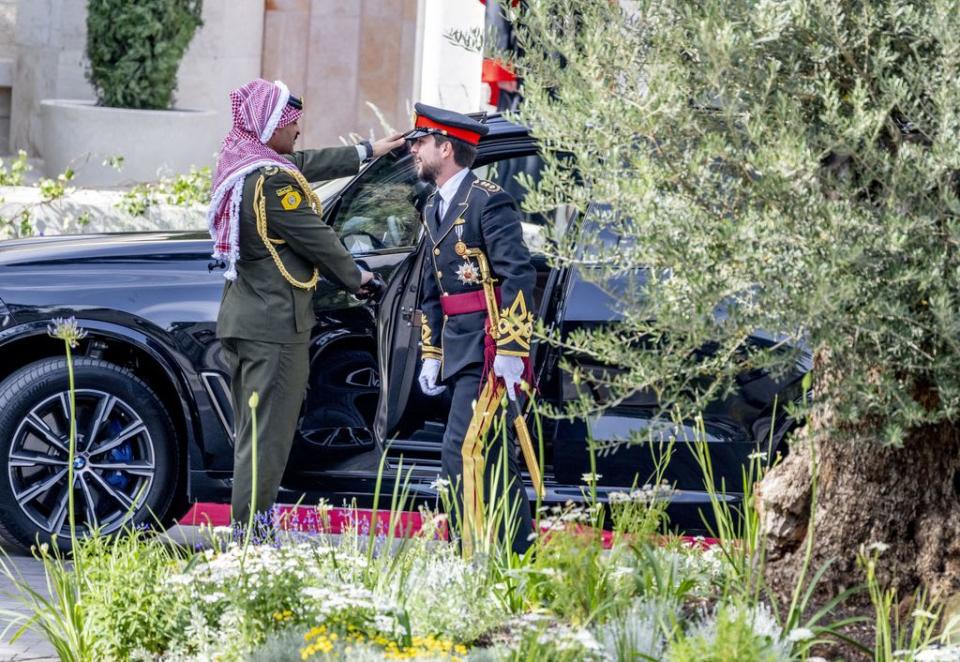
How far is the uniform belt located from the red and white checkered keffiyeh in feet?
2.40

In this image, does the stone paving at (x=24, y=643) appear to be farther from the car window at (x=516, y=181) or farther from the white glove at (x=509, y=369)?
the car window at (x=516, y=181)

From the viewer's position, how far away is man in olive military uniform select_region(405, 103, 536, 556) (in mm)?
4953

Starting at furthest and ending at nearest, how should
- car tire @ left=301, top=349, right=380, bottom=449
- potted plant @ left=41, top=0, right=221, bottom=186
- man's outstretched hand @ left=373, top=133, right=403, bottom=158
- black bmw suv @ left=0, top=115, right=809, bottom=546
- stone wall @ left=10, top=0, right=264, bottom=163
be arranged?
1. stone wall @ left=10, top=0, right=264, bottom=163
2. potted plant @ left=41, top=0, right=221, bottom=186
3. man's outstretched hand @ left=373, top=133, right=403, bottom=158
4. car tire @ left=301, top=349, right=380, bottom=449
5. black bmw suv @ left=0, top=115, right=809, bottom=546

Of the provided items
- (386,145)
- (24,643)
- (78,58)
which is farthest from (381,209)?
(78,58)

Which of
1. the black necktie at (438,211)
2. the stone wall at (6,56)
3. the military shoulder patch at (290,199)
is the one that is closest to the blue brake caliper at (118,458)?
the military shoulder patch at (290,199)

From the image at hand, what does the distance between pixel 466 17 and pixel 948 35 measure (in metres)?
11.3

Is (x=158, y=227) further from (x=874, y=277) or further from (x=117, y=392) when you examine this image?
Answer: (x=874, y=277)

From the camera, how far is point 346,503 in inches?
225

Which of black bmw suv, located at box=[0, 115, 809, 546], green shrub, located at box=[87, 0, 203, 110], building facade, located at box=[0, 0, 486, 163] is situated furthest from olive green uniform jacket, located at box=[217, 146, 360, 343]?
building facade, located at box=[0, 0, 486, 163]

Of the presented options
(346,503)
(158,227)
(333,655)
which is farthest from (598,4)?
(158,227)

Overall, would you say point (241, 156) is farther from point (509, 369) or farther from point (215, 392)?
point (509, 369)

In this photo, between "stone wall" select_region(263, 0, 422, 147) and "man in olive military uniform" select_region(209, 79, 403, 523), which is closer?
"man in olive military uniform" select_region(209, 79, 403, 523)

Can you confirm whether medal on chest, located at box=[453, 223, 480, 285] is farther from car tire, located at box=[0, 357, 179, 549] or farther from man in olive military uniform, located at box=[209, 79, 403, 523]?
car tire, located at box=[0, 357, 179, 549]

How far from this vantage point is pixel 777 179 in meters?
3.22
